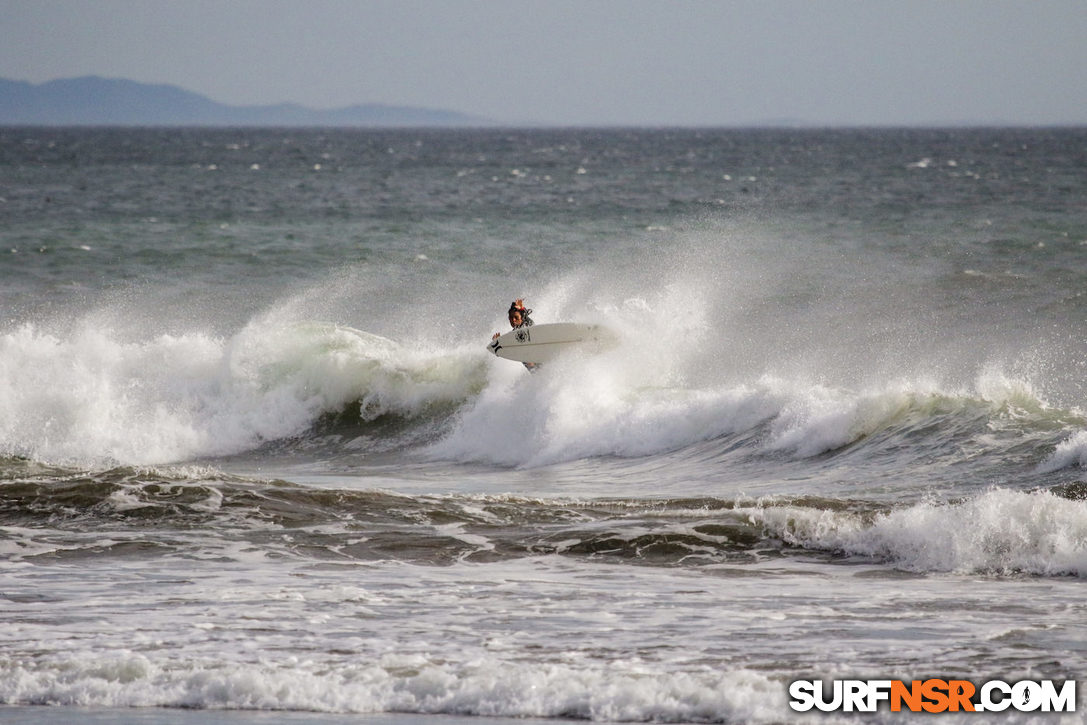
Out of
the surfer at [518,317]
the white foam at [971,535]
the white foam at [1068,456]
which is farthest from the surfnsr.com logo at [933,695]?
the surfer at [518,317]

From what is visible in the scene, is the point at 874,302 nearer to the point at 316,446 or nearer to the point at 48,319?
the point at 316,446

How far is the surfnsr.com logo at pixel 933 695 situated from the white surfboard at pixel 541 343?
12.8 metres

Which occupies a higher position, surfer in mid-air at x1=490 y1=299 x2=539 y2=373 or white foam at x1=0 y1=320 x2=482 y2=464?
surfer in mid-air at x1=490 y1=299 x2=539 y2=373

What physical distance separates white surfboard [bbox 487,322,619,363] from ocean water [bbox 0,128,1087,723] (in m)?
0.30

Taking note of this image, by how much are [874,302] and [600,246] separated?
1219 centimetres

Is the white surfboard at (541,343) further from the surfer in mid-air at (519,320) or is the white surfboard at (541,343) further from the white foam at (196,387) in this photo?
the white foam at (196,387)

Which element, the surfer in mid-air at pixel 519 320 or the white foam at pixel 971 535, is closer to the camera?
the white foam at pixel 971 535

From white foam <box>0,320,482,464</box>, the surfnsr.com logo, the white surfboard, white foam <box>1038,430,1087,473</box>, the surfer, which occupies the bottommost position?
white foam <box>0,320,482,464</box>

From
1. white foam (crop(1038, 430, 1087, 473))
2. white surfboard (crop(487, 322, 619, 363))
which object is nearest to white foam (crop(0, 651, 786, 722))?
white foam (crop(1038, 430, 1087, 473))

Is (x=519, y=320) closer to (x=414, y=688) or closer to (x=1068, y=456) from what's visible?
(x=1068, y=456)

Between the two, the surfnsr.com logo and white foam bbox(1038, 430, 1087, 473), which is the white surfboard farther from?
the surfnsr.com logo

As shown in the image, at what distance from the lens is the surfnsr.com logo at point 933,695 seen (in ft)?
27.1

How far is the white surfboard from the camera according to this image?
21234 mm

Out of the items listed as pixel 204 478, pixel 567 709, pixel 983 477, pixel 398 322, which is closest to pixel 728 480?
pixel 983 477
